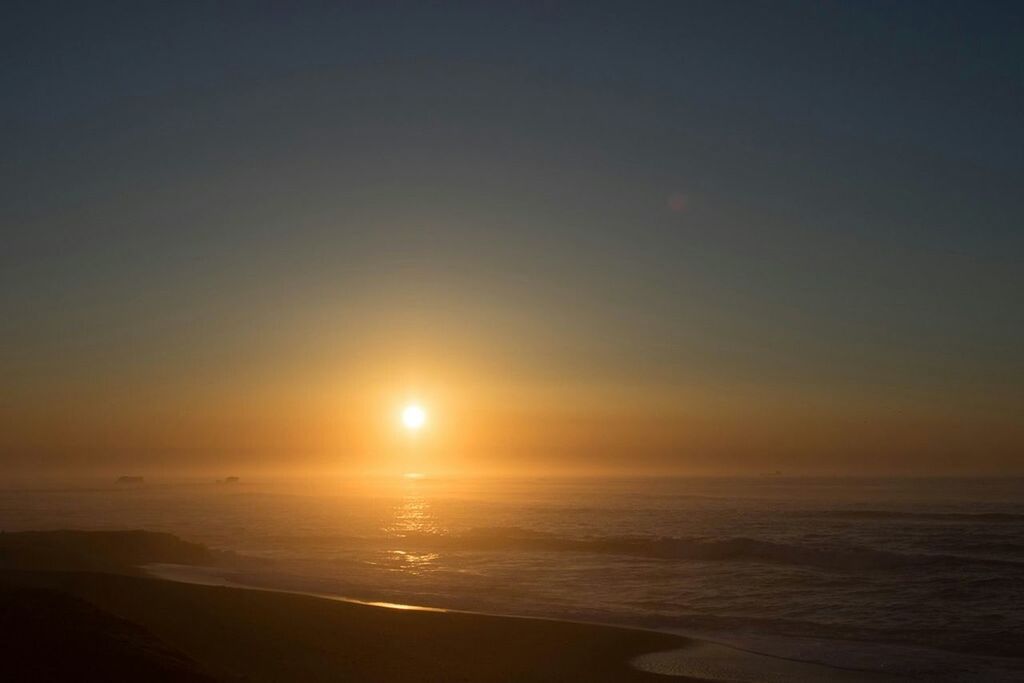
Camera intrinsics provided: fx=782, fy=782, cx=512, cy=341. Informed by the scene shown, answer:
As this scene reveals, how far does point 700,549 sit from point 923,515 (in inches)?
1026

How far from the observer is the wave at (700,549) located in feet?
110

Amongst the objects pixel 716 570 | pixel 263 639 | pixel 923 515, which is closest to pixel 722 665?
pixel 263 639

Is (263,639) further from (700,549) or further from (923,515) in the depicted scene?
(923,515)

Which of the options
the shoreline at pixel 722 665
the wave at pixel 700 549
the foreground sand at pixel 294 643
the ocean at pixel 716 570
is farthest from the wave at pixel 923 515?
the foreground sand at pixel 294 643

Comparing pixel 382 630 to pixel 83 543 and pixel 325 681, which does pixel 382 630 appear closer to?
pixel 325 681

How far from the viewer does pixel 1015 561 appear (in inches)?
1302

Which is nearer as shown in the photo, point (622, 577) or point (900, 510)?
point (622, 577)

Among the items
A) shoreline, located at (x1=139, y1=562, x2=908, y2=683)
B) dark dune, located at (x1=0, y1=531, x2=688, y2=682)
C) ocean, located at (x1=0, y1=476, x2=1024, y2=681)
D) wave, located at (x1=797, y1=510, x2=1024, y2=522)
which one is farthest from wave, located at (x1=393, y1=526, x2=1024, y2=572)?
wave, located at (x1=797, y1=510, x2=1024, y2=522)

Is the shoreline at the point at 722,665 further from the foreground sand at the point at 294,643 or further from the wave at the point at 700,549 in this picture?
the wave at the point at 700,549

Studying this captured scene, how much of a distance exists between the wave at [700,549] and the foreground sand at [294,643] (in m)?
18.3

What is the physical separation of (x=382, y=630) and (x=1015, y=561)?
28496 mm

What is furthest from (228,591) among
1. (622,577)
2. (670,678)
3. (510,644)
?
(622,577)

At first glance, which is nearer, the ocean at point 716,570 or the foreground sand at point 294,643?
the foreground sand at point 294,643

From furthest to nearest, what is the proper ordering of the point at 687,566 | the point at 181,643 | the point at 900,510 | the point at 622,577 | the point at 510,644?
the point at 900,510, the point at 687,566, the point at 622,577, the point at 510,644, the point at 181,643
